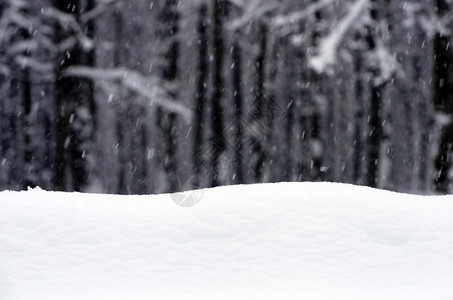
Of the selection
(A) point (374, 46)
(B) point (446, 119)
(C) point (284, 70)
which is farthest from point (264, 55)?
(B) point (446, 119)

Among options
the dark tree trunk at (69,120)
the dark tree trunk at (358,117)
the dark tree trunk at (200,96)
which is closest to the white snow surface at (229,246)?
Answer: the dark tree trunk at (69,120)

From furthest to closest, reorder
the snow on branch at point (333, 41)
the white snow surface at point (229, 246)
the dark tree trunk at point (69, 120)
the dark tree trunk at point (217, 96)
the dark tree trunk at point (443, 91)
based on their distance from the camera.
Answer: the snow on branch at point (333, 41)
the dark tree trunk at point (217, 96)
the dark tree trunk at point (69, 120)
the dark tree trunk at point (443, 91)
the white snow surface at point (229, 246)

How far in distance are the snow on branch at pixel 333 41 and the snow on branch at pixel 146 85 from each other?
1923mm

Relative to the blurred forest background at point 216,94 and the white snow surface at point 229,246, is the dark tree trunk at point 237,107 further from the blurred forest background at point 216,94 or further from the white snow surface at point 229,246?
the white snow surface at point 229,246

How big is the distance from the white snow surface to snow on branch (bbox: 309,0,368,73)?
14.6ft

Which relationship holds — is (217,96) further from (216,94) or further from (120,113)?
(120,113)

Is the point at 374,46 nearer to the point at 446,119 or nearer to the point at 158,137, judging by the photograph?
the point at 446,119

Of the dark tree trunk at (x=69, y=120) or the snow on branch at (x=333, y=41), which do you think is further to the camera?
the snow on branch at (x=333, y=41)

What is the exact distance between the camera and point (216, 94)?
26.7 ft

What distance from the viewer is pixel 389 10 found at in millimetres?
8234

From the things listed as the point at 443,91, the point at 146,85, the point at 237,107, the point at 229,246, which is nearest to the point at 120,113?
the point at 146,85

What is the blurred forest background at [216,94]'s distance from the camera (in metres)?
7.98

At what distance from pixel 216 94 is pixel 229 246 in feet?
15.7

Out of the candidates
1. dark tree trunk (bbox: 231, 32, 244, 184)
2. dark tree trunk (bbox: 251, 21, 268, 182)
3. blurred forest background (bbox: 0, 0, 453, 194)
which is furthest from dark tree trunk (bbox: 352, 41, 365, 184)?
dark tree trunk (bbox: 231, 32, 244, 184)
